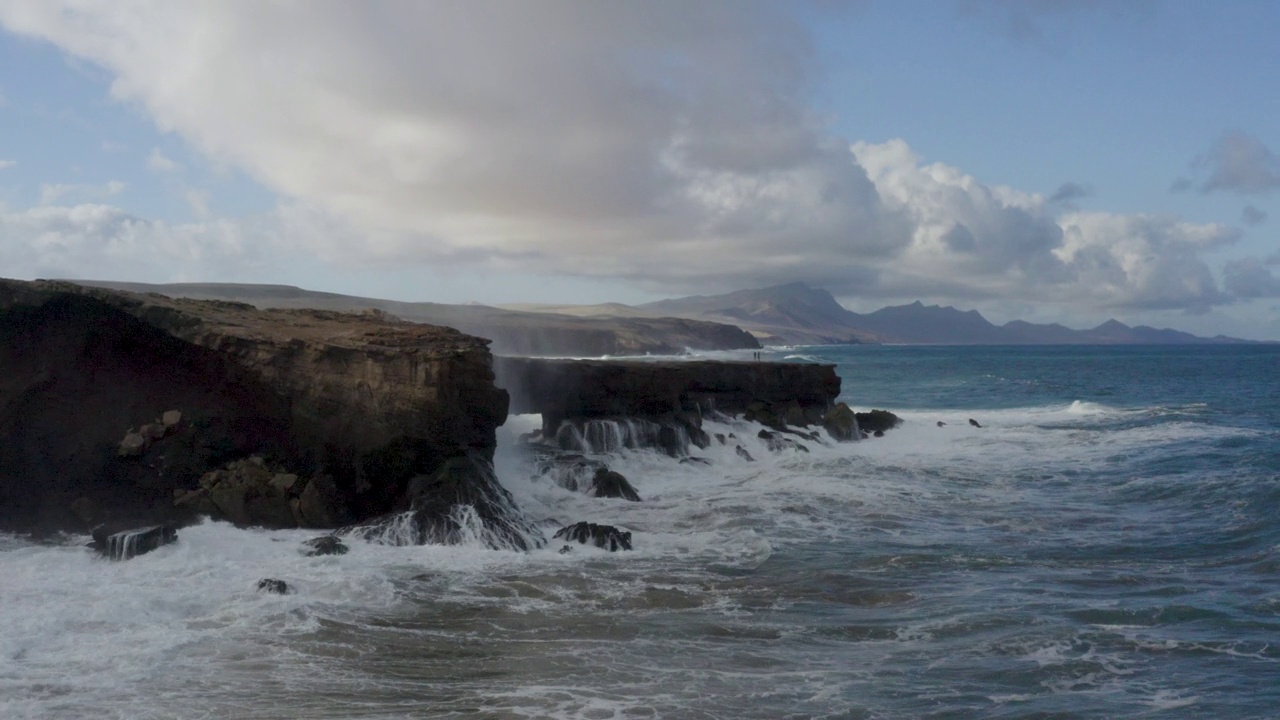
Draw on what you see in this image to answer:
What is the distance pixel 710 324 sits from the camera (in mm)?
183375

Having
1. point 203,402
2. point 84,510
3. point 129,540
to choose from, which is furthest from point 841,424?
point 129,540

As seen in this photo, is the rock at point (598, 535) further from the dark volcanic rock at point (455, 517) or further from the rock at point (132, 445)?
the rock at point (132, 445)

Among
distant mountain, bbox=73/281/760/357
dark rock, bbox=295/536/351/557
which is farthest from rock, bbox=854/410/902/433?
distant mountain, bbox=73/281/760/357

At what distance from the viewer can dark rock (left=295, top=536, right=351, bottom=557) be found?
1602 centimetres

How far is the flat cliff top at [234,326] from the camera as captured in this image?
19016 mm

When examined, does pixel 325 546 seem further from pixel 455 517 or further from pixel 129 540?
pixel 129 540

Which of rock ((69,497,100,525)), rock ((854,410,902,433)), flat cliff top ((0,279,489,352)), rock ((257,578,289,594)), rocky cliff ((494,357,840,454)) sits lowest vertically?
rock ((257,578,289,594))

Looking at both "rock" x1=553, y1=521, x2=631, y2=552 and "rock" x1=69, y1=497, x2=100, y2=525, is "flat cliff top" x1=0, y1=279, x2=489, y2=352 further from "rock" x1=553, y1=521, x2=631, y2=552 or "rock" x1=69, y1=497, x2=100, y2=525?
"rock" x1=553, y1=521, x2=631, y2=552

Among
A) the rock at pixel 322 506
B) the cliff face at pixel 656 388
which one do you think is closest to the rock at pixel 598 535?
the rock at pixel 322 506

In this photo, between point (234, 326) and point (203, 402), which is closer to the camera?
point (203, 402)

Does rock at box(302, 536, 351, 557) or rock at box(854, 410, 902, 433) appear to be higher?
rock at box(854, 410, 902, 433)

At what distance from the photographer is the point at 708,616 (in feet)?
43.2

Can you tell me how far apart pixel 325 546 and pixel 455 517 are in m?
2.43

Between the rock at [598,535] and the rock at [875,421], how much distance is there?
19522 mm
